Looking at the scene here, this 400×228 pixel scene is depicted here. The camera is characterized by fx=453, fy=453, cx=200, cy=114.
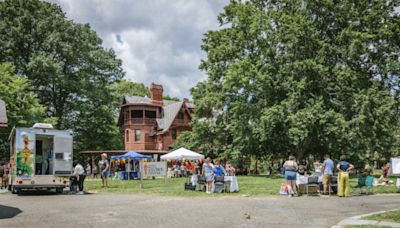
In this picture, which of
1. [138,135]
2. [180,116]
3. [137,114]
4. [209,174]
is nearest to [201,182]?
[209,174]

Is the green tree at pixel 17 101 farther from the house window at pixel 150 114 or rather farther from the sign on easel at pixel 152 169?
the house window at pixel 150 114

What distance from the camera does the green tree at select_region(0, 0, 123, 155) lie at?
42969 mm

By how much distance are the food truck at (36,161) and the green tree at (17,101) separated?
53.9 feet

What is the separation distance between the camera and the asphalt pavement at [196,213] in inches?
422

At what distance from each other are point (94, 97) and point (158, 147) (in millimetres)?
16534

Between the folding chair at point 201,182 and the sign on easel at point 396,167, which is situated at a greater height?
the sign on easel at point 396,167

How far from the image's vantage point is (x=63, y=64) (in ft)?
144

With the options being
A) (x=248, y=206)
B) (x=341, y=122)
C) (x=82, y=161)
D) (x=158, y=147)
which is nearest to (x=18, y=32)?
(x=82, y=161)

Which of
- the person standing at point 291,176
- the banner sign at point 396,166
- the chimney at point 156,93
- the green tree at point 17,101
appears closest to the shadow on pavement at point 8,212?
the person standing at point 291,176

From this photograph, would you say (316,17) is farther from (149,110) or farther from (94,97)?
(149,110)

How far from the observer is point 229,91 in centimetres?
3738

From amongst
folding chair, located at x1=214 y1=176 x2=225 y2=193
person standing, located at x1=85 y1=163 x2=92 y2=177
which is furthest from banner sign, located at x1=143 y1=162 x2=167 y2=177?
person standing, located at x1=85 y1=163 x2=92 y2=177

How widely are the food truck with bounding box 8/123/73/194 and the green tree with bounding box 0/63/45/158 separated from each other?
16424 mm

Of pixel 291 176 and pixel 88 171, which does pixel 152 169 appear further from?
pixel 88 171
